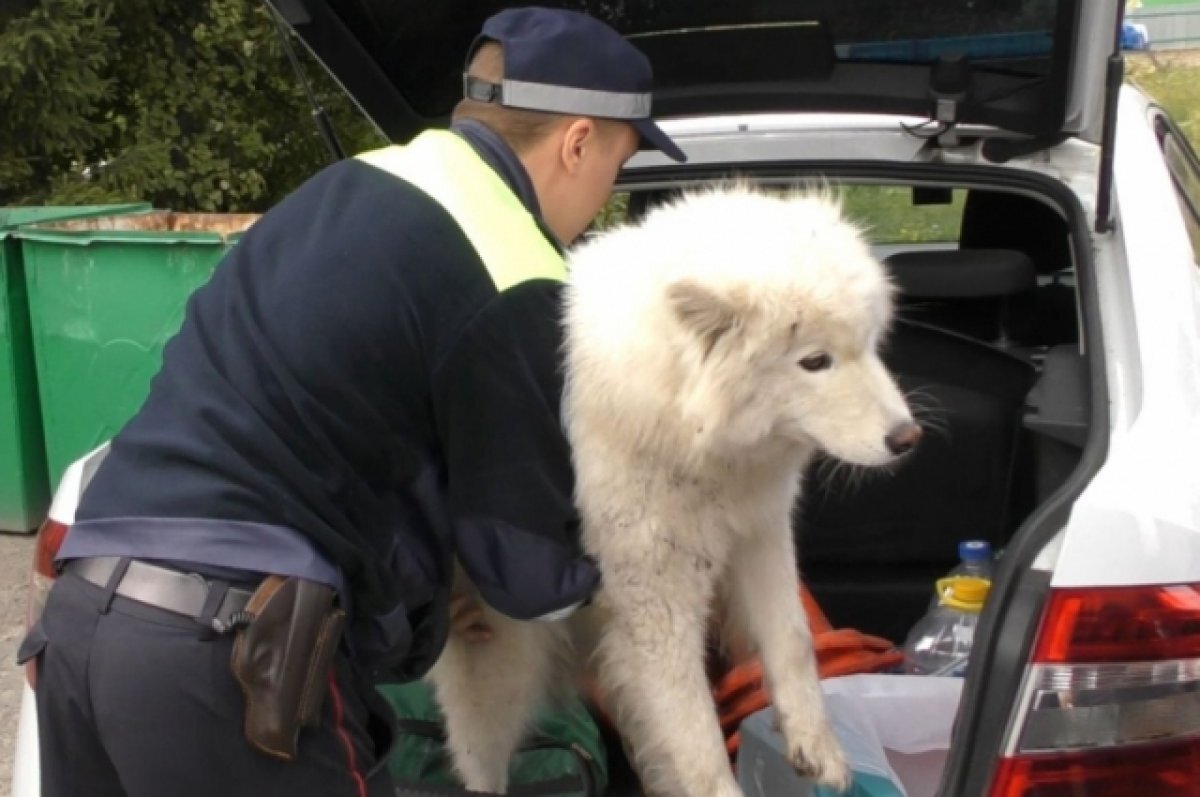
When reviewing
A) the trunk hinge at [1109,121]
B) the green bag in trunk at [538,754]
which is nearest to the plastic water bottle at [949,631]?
the green bag in trunk at [538,754]

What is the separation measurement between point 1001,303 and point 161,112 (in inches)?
247

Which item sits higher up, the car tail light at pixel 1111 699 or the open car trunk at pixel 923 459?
the car tail light at pixel 1111 699

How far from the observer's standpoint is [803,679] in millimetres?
2525

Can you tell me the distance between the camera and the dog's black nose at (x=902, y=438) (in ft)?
7.10

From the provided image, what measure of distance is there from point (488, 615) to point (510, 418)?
75 cm

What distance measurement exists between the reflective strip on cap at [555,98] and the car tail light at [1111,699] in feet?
3.31

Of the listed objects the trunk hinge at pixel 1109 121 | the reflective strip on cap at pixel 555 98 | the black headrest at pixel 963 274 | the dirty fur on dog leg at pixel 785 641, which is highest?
the reflective strip on cap at pixel 555 98

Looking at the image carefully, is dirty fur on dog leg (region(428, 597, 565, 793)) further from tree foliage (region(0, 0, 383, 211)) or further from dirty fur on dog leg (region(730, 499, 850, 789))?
tree foliage (region(0, 0, 383, 211))

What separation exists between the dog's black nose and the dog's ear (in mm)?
300

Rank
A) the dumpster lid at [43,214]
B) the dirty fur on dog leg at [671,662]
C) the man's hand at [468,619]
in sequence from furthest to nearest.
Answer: the dumpster lid at [43,214], the man's hand at [468,619], the dirty fur on dog leg at [671,662]

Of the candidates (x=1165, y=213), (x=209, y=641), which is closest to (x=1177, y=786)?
(x=1165, y=213)

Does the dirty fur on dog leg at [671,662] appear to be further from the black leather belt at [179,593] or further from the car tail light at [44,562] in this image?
the car tail light at [44,562]

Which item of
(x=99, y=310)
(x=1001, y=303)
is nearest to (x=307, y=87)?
(x=1001, y=303)

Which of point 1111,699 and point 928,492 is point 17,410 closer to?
point 928,492
